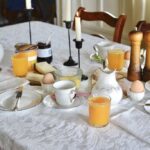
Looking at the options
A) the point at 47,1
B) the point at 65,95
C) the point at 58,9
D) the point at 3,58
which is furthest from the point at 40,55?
the point at 47,1

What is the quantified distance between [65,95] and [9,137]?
0.78 ft

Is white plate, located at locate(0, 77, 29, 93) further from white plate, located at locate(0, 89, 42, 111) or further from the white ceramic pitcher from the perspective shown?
the white ceramic pitcher

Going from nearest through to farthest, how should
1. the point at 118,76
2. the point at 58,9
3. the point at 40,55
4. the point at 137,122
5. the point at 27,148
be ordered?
the point at 27,148 < the point at 137,122 < the point at 118,76 < the point at 40,55 < the point at 58,9

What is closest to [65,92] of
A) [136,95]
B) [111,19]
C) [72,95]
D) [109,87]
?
[72,95]

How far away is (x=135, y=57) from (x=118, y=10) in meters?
2.10

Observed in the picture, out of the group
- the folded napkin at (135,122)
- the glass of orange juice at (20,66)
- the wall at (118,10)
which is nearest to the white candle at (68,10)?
the glass of orange juice at (20,66)

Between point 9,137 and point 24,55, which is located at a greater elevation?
point 24,55

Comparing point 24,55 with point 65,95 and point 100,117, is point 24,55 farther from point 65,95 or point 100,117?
point 100,117

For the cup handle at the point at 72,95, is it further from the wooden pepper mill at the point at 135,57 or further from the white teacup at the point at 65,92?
the wooden pepper mill at the point at 135,57

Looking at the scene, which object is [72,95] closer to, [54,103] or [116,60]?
[54,103]

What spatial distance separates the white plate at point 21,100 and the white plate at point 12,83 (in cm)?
7

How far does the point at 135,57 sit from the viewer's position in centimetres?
137

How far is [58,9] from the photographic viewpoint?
3.92 m

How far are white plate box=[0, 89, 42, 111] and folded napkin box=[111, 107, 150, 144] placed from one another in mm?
304
